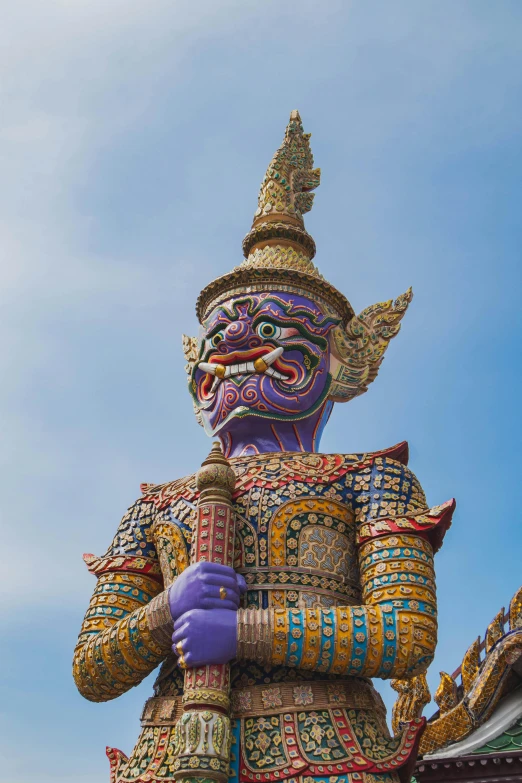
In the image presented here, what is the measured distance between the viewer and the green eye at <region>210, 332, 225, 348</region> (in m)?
5.64

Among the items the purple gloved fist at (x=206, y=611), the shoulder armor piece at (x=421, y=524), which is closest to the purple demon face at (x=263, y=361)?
the shoulder armor piece at (x=421, y=524)

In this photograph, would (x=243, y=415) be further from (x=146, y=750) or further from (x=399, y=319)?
(x=146, y=750)

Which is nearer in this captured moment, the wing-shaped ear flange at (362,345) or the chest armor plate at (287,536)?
the chest armor plate at (287,536)

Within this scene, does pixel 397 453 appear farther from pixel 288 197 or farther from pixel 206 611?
pixel 288 197

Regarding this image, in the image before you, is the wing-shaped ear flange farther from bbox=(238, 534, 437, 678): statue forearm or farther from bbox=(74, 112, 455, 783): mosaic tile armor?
bbox=(238, 534, 437, 678): statue forearm

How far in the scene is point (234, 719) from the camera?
420 cm

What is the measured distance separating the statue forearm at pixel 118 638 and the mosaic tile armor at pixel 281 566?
11 mm

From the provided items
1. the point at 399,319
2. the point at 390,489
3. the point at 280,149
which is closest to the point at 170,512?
the point at 390,489

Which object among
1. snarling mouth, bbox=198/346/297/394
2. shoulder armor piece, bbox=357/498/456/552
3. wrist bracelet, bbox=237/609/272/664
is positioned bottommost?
wrist bracelet, bbox=237/609/272/664

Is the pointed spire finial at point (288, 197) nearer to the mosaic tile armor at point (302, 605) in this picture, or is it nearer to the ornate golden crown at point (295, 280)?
the ornate golden crown at point (295, 280)

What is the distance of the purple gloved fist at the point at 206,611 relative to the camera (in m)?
4.13

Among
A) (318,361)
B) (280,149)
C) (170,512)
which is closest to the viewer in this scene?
(170,512)

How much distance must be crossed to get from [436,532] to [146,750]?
1.95 meters

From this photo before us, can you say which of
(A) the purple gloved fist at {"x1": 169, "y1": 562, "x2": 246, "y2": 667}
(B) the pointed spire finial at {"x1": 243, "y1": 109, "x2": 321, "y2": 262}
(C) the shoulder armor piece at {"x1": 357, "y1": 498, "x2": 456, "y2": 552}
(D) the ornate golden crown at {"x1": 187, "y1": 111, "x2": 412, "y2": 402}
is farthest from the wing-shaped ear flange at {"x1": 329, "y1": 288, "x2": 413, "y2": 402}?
(A) the purple gloved fist at {"x1": 169, "y1": 562, "x2": 246, "y2": 667}
